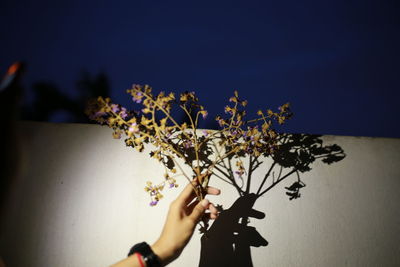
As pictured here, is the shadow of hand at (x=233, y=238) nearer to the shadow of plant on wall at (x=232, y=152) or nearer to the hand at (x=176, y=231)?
the shadow of plant on wall at (x=232, y=152)

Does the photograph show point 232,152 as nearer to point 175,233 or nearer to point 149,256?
point 175,233

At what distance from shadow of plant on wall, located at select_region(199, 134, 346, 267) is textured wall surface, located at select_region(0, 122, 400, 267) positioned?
4 centimetres

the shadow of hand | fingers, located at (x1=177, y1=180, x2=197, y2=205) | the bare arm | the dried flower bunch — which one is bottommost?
the shadow of hand

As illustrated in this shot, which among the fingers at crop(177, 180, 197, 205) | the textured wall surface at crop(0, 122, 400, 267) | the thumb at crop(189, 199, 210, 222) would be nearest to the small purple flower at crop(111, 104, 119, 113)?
the textured wall surface at crop(0, 122, 400, 267)

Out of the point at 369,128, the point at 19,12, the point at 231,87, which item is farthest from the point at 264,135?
the point at 19,12

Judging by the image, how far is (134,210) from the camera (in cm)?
152

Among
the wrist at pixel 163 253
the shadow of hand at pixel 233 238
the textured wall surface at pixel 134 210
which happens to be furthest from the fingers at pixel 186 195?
the shadow of hand at pixel 233 238

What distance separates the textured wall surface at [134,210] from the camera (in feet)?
4.73

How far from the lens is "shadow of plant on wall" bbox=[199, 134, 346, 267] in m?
1.53

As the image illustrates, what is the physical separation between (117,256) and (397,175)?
2340mm

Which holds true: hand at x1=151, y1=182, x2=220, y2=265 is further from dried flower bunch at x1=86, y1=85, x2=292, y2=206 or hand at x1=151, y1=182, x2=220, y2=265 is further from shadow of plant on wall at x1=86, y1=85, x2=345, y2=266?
shadow of plant on wall at x1=86, y1=85, x2=345, y2=266

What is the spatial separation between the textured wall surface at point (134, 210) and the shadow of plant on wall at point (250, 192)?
4 cm

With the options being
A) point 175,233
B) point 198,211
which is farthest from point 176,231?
point 198,211

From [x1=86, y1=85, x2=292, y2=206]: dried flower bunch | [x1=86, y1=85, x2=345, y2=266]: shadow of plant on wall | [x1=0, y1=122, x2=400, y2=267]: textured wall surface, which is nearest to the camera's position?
[x1=86, y1=85, x2=292, y2=206]: dried flower bunch
